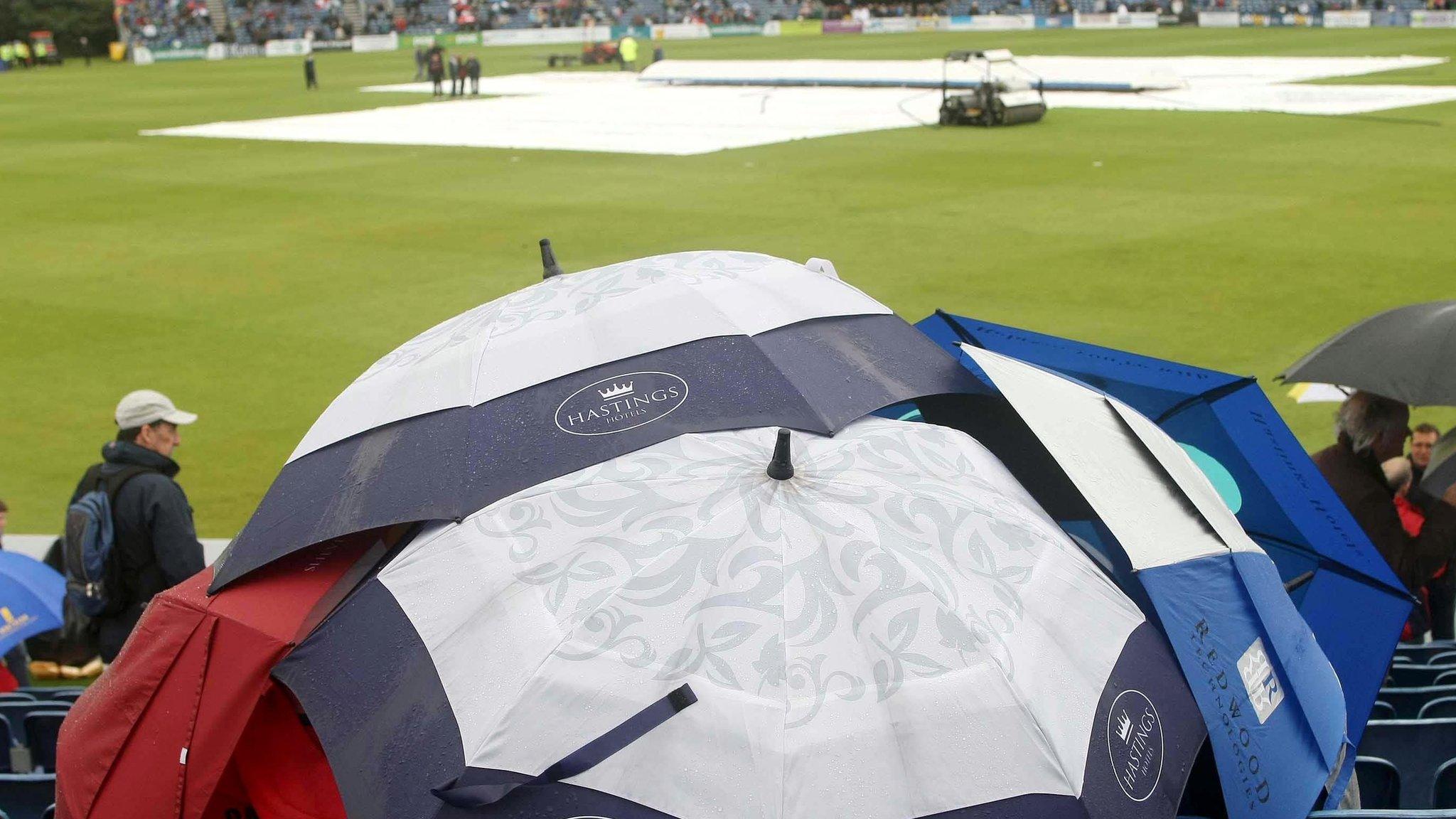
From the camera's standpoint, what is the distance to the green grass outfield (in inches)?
484

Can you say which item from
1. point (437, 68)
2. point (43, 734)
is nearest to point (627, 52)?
point (437, 68)

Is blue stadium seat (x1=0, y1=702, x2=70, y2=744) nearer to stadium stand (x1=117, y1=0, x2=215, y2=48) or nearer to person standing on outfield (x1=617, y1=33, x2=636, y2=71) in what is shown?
person standing on outfield (x1=617, y1=33, x2=636, y2=71)

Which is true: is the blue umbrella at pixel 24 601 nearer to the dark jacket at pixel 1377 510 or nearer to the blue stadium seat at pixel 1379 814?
the blue stadium seat at pixel 1379 814

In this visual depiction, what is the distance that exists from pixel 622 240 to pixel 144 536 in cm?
1232

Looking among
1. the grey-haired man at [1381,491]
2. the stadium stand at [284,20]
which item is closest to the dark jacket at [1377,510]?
the grey-haired man at [1381,491]

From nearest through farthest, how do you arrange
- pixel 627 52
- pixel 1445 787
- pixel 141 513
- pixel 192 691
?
pixel 192 691
pixel 1445 787
pixel 141 513
pixel 627 52

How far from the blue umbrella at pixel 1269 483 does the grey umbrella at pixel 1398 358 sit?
5.45ft

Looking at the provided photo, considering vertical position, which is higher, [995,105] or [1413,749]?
[995,105]

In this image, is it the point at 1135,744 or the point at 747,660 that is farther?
the point at 1135,744

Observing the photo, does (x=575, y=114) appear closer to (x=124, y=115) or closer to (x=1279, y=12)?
(x=124, y=115)

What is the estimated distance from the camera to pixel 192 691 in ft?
10.2

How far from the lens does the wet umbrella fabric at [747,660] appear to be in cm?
253

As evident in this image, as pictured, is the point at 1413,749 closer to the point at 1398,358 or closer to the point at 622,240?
the point at 1398,358

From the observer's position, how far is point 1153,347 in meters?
12.3
